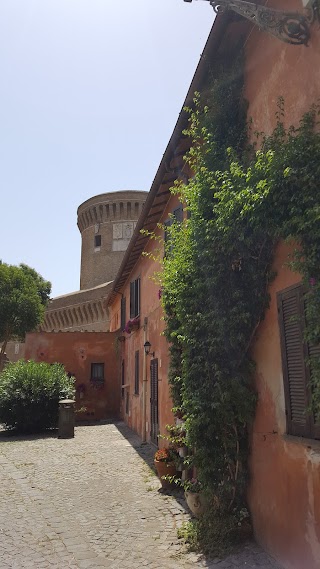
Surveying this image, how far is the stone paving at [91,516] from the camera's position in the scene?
4469 millimetres

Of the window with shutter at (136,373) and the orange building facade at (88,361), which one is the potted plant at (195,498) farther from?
the orange building facade at (88,361)

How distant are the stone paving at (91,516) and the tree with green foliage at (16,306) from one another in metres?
23.2

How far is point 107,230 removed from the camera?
4334 cm

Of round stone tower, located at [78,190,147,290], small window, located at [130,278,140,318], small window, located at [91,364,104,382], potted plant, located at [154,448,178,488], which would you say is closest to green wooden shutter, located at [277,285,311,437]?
potted plant, located at [154,448,178,488]

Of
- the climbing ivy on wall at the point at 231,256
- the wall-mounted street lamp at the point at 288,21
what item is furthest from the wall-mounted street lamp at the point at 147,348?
the wall-mounted street lamp at the point at 288,21

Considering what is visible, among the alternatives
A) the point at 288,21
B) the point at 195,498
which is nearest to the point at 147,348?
the point at 195,498

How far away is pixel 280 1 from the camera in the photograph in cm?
476

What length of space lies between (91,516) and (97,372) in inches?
535

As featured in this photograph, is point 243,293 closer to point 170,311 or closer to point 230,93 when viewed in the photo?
point 170,311

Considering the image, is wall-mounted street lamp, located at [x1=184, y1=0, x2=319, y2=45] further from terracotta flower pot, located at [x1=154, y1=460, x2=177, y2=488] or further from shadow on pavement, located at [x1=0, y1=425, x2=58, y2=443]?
shadow on pavement, located at [x1=0, y1=425, x2=58, y2=443]

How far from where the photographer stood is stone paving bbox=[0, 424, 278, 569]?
14.7 feet

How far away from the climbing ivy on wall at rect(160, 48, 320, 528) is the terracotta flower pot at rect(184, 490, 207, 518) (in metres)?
0.42

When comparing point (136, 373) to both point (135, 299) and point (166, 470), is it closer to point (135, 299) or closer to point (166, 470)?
point (135, 299)

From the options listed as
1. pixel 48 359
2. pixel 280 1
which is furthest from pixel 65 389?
pixel 280 1
